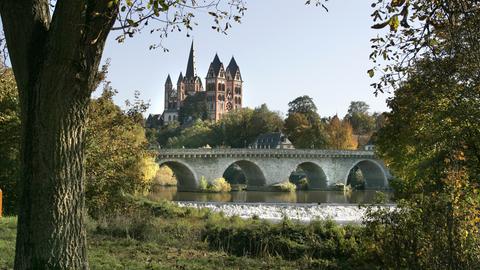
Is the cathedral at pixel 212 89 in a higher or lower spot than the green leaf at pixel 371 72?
higher

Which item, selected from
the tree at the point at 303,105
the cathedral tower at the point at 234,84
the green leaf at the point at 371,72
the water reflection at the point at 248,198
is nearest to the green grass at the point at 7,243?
the green leaf at the point at 371,72

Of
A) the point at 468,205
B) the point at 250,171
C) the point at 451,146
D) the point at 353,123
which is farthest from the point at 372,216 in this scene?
the point at 353,123

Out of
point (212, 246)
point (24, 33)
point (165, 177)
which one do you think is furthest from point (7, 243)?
point (165, 177)

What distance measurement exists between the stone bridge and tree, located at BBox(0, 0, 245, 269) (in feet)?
133

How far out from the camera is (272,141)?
68.3 metres

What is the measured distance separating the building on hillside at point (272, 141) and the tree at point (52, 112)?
62.8 metres

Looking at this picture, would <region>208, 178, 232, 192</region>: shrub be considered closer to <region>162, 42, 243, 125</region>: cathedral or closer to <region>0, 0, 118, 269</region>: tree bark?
<region>0, 0, 118, 269</region>: tree bark

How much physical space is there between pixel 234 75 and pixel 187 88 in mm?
12472

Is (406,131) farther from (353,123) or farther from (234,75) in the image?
(234,75)

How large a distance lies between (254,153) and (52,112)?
4783 centimetres

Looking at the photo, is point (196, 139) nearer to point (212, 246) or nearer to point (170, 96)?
point (170, 96)

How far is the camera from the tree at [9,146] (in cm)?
1352

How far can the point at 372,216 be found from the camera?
7.35 m

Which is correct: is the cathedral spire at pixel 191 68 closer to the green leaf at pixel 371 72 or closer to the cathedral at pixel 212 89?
the cathedral at pixel 212 89
